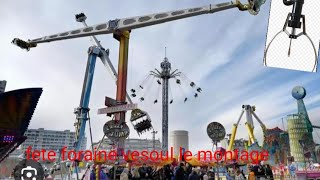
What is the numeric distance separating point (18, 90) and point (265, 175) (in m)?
12.6

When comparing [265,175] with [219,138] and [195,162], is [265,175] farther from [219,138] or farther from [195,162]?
[195,162]

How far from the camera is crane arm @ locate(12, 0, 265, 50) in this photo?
29.8m

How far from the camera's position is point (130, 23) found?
3456 centimetres

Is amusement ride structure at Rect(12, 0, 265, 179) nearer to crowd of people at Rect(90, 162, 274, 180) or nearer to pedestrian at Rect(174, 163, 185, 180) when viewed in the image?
crowd of people at Rect(90, 162, 274, 180)

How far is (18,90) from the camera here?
45.7ft

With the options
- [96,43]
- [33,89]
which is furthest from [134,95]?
[33,89]

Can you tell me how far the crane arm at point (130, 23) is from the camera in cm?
2984

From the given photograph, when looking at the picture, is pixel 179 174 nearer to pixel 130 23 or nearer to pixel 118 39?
pixel 130 23
